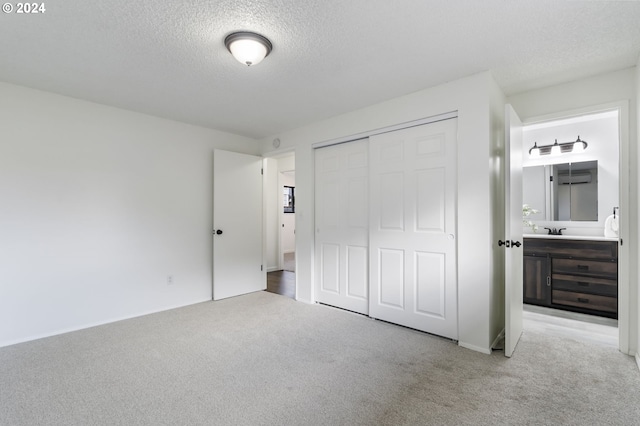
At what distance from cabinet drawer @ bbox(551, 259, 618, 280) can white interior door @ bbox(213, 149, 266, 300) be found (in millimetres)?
4024

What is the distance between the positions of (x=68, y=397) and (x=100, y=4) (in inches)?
96.1

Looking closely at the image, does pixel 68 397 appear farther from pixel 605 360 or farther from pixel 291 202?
pixel 291 202

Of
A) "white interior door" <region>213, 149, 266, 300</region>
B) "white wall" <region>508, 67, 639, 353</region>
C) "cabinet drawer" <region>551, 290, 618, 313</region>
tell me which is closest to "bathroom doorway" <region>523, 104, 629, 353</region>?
"cabinet drawer" <region>551, 290, 618, 313</region>

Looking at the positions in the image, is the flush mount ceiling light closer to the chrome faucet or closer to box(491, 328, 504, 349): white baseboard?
box(491, 328, 504, 349): white baseboard

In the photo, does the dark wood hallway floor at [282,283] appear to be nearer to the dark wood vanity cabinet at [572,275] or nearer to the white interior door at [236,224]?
the white interior door at [236,224]

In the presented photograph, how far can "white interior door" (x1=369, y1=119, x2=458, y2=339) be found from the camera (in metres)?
2.80

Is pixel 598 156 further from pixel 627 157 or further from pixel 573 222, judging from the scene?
pixel 627 157

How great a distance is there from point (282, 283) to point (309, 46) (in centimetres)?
392

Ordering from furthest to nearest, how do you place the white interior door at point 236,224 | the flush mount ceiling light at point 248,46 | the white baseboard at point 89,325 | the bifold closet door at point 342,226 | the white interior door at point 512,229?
the white interior door at point 236,224 < the bifold closet door at point 342,226 < the white baseboard at point 89,325 < the white interior door at point 512,229 < the flush mount ceiling light at point 248,46

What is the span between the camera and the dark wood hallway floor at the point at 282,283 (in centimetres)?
458

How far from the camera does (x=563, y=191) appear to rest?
4109 mm

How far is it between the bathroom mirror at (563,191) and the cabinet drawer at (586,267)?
0.79m

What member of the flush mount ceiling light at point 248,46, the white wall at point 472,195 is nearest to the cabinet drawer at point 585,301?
the white wall at point 472,195

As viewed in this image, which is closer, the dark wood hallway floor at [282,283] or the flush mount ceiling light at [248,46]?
the flush mount ceiling light at [248,46]
